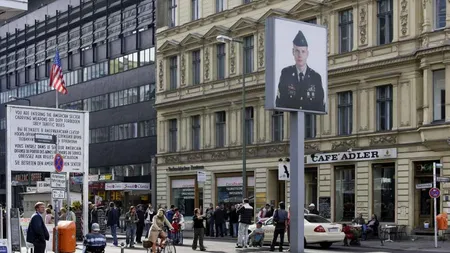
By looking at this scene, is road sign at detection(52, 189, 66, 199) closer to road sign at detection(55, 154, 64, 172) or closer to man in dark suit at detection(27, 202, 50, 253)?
road sign at detection(55, 154, 64, 172)

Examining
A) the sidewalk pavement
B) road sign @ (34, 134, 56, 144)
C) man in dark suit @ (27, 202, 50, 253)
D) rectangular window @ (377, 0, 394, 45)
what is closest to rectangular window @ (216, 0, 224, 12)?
rectangular window @ (377, 0, 394, 45)

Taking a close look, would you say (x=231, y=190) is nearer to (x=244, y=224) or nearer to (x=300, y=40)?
→ (x=244, y=224)

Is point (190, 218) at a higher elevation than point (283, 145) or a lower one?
lower

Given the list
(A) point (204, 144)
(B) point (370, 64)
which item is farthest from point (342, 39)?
(A) point (204, 144)

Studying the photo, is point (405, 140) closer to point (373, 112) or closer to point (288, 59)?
point (373, 112)

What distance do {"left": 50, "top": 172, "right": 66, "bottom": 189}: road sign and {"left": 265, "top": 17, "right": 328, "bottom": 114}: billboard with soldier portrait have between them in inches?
239

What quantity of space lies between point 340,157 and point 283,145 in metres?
4.86

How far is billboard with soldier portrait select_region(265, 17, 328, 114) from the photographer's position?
2530 centimetres

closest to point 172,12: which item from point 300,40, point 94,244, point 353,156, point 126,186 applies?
point 126,186

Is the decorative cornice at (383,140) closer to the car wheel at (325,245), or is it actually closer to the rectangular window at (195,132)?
the car wheel at (325,245)

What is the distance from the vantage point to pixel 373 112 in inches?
1671

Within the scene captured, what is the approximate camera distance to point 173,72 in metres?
58.2

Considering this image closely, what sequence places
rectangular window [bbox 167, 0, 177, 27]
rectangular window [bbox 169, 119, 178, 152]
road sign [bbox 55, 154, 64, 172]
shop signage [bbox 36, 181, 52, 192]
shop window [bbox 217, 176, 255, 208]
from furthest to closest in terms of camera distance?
rectangular window [bbox 167, 0, 177, 27]
rectangular window [bbox 169, 119, 178, 152]
shop window [bbox 217, 176, 255, 208]
shop signage [bbox 36, 181, 52, 192]
road sign [bbox 55, 154, 64, 172]

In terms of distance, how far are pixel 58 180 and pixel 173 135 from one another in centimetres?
3446
